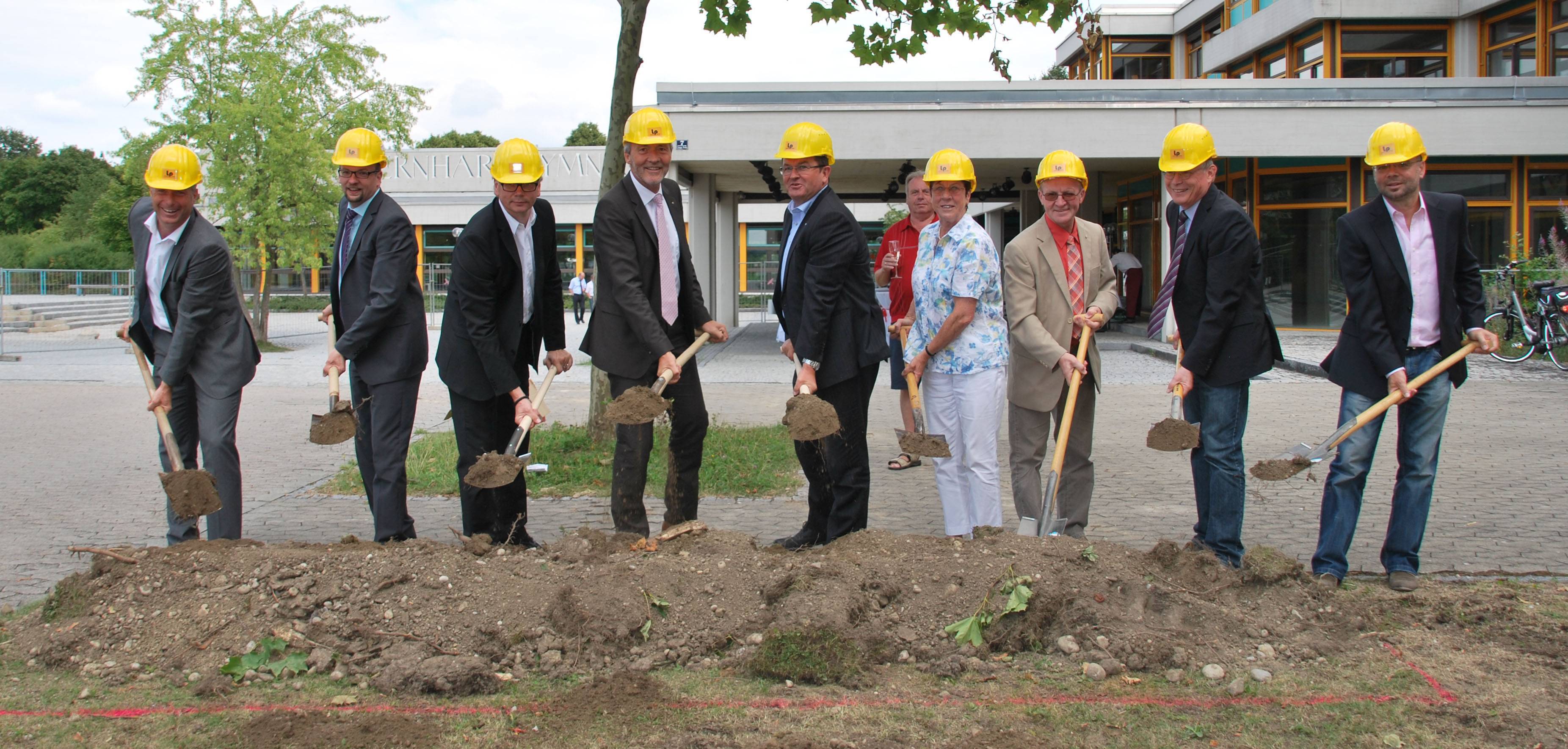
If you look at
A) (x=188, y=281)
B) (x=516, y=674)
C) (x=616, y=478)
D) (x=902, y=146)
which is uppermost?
(x=902, y=146)

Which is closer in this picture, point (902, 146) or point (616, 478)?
point (616, 478)

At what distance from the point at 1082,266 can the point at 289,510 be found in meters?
4.92

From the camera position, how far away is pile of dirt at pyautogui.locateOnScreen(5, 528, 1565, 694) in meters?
3.98

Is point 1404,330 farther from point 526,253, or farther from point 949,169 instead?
point 526,253

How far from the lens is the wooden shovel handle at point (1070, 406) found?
16.7 feet

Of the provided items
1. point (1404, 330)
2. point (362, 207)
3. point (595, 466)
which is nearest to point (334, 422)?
point (362, 207)

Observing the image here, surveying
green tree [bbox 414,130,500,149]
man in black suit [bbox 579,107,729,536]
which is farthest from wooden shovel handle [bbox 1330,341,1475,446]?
green tree [bbox 414,130,500,149]

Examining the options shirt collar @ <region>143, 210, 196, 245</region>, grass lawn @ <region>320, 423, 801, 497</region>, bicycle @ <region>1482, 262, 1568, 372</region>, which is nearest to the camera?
shirt collar @ <region>143, 210, 196, 245</region>

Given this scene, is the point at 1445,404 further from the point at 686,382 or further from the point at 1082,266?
the point at 686,382

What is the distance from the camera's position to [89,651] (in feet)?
13.1

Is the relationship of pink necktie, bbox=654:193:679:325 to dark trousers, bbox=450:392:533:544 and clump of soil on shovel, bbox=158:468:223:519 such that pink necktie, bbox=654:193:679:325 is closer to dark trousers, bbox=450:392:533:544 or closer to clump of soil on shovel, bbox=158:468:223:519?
dark trousers, bbox=450:392:533:544

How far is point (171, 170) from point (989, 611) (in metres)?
4.25

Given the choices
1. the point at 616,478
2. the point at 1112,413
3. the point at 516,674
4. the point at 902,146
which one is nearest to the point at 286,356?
the point at 902,146

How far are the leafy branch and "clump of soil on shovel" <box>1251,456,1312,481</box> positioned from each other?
1.21 metres
